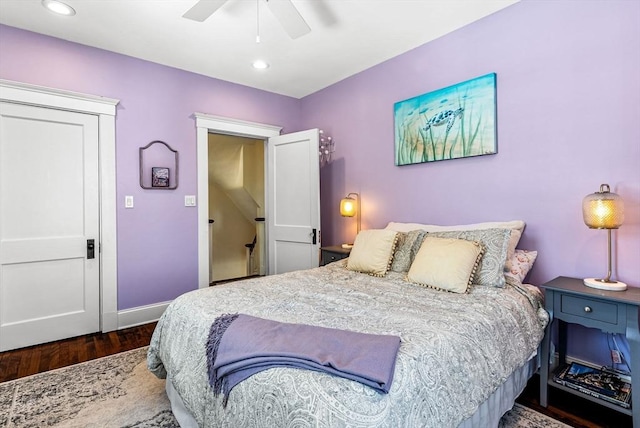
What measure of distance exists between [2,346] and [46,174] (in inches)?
56.0

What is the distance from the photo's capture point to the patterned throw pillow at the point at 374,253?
2449 mm

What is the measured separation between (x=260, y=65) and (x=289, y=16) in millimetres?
1364

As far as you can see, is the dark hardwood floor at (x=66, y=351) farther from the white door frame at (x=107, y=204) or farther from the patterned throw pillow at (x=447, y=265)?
the patterned throw pillow at (x=447, y=265)

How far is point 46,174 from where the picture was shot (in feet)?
9.17

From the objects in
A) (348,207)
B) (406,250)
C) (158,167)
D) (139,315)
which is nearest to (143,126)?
(158,167)

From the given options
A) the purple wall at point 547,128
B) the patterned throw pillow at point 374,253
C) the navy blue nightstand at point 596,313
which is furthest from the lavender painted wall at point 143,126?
the navy blue nightstand at point 596,313

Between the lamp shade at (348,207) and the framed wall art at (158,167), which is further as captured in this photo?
the lamp shade at (348,207)

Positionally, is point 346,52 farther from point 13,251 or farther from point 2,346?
point 2,346

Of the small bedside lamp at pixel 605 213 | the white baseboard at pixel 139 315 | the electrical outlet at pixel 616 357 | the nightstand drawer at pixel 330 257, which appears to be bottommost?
the white baseboard at pixel 139 315

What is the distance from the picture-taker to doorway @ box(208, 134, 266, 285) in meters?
5.39

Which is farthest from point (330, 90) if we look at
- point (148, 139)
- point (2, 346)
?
point (2, 346)

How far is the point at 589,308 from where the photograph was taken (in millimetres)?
1766

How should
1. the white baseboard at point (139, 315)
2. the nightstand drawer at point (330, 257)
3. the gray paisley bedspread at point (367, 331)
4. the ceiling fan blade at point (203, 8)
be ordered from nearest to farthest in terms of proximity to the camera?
the gray paisley bedspread at point (367, 331)
the ceiling fan blade at point (203, 8)
the white baseboard at point (139, 315)
the nightstand drawer at point (330, 257)

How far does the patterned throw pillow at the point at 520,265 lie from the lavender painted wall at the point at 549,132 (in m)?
0.16
